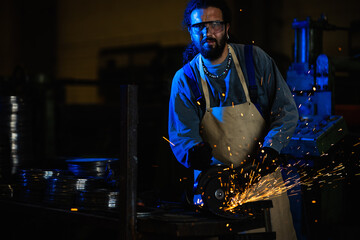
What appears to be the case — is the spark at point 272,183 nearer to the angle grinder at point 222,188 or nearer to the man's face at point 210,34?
the angle grinder at point 222,188

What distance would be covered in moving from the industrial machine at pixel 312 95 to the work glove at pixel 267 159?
1042 millimetres

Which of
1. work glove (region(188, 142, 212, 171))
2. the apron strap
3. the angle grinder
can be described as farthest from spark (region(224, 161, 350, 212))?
the apron strap

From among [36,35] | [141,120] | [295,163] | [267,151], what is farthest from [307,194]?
[36,35]

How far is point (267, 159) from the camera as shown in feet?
9.92

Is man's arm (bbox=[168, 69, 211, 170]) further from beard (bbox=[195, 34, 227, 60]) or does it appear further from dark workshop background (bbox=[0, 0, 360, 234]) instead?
dark workshop background (bbox=[0, 0, 360, 234])

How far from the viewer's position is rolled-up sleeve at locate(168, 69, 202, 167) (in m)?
3.23

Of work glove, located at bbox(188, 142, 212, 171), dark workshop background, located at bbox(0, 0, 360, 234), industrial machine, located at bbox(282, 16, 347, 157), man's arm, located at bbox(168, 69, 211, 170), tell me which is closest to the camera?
work glove, located at bbox(188, 142, 212, 171)

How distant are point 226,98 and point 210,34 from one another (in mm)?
443

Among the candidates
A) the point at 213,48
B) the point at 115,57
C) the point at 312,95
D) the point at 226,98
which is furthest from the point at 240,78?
the point at 115,57

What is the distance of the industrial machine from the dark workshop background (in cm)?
102

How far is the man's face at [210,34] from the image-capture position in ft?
10.7

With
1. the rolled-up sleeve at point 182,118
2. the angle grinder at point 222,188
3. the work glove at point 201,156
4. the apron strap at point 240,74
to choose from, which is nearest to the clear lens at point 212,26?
the apron strap at point 240,74

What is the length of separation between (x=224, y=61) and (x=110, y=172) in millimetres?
1101

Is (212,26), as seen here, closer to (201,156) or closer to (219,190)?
(201,156)
